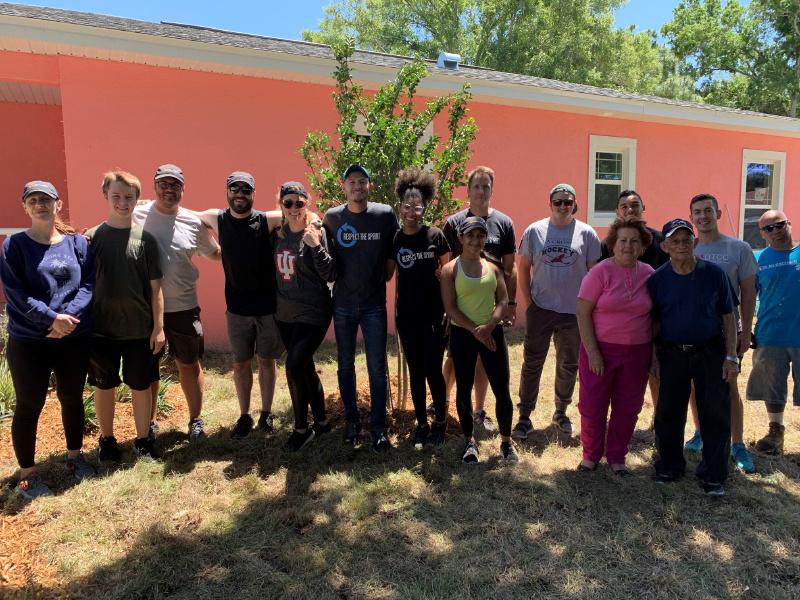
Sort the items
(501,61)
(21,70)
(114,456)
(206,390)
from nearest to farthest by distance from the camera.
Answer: (114,456)
(206,390)
(21,70)
(501,61)

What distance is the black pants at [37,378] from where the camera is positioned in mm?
3271

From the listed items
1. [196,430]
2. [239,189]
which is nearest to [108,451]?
[196,430]

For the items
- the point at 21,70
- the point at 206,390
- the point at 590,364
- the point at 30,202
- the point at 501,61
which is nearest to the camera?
the point at 30,202

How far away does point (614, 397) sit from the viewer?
3543mm

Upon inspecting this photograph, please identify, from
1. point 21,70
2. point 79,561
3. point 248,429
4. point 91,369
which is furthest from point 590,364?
point 21,70

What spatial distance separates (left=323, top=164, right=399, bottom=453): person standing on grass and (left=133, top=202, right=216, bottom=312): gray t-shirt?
105 centimetres

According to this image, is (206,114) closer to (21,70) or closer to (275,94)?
(275,94)

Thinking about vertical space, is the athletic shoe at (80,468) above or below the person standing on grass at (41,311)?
below

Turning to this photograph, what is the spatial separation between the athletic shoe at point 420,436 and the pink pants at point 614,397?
1150mm

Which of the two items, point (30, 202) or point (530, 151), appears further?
point (530, 151)

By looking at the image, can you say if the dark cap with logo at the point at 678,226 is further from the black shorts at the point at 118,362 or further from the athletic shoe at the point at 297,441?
the black shorts at the point at 118,362

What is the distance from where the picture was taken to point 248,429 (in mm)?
4316

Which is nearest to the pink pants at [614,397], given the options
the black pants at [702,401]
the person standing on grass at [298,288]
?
the black pants at [702,401]

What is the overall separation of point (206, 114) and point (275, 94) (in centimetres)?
91
